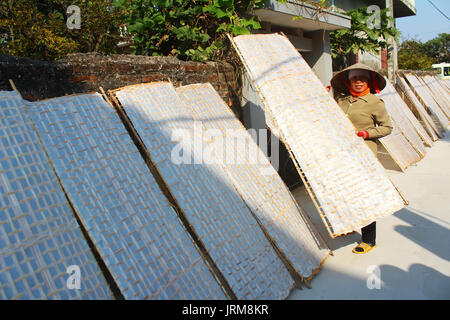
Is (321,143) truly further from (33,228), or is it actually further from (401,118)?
(401,118)

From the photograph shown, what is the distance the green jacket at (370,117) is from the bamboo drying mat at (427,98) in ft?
25.1

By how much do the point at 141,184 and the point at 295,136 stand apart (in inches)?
57.2

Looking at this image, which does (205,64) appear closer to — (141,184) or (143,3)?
(143,3)

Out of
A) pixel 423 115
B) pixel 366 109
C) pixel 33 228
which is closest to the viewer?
pixel 33 228

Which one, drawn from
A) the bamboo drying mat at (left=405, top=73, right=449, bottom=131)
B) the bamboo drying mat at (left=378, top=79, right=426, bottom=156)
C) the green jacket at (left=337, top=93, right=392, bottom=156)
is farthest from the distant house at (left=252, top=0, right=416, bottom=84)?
the bamboo drying mat at (left=405, top=73, right=449, bottom=131)

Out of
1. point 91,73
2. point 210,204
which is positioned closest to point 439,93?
point 210,204

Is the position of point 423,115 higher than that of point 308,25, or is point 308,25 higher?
point 308,25

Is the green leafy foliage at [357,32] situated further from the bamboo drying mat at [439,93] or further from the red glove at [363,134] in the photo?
the red glove at [363,134]

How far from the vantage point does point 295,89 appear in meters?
3.30

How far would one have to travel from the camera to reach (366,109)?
3.29m

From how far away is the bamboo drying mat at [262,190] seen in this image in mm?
2688

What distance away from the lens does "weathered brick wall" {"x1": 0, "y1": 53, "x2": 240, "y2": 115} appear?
2.38m

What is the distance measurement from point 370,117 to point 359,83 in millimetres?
354
